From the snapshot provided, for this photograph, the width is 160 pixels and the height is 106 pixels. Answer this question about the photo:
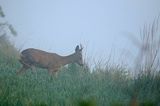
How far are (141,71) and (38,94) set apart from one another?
2.35 meters

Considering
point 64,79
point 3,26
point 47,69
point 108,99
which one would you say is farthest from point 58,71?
point 108,99

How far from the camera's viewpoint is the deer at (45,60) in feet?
27.5

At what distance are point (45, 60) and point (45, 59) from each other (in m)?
0.03

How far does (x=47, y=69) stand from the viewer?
908 centimetres

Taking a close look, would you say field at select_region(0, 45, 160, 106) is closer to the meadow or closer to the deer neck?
the meadow

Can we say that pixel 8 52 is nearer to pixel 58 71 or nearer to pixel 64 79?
pixel 58 71

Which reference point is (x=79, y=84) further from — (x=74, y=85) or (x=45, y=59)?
(x=45, y=59)

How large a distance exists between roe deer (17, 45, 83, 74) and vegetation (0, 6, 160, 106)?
171 mm

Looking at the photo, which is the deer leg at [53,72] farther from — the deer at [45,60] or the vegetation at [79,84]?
the vegetation at [79,84]

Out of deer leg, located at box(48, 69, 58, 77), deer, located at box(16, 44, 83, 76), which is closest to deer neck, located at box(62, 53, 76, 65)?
deer, located at box(16, 44, 83, 76)

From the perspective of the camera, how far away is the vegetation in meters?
5.08

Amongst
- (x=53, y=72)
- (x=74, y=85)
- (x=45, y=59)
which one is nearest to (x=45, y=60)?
(x=45, y=59)

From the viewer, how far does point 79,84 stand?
7.21m

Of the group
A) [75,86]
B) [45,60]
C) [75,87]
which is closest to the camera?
[75,87]
